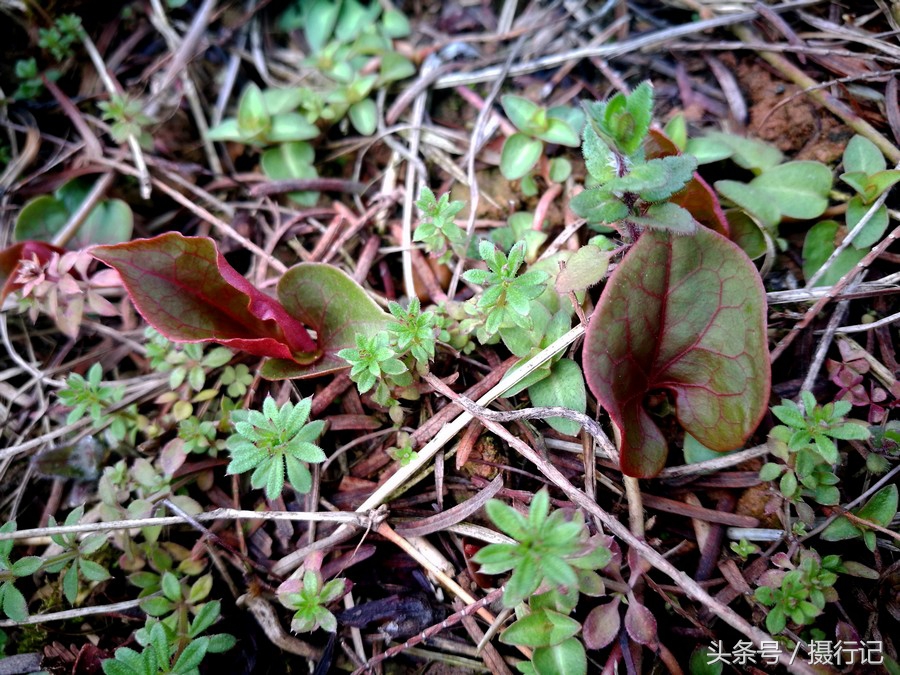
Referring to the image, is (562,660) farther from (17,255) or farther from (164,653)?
(17,255)

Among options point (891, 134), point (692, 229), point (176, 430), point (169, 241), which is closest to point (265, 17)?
point (169, 241)

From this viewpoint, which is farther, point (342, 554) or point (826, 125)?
point (826, 125)

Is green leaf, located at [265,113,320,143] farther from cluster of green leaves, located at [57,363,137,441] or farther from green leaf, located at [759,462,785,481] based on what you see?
green leaf, located at [759,462,785,481]

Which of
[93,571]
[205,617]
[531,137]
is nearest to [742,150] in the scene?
[531,137]

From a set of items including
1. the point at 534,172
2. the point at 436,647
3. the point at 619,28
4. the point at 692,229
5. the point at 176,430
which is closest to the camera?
the point at 692,229

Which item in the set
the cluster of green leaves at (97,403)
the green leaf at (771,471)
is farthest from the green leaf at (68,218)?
the green leaf at (771,471)

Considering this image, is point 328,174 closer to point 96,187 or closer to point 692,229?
point 96,187
